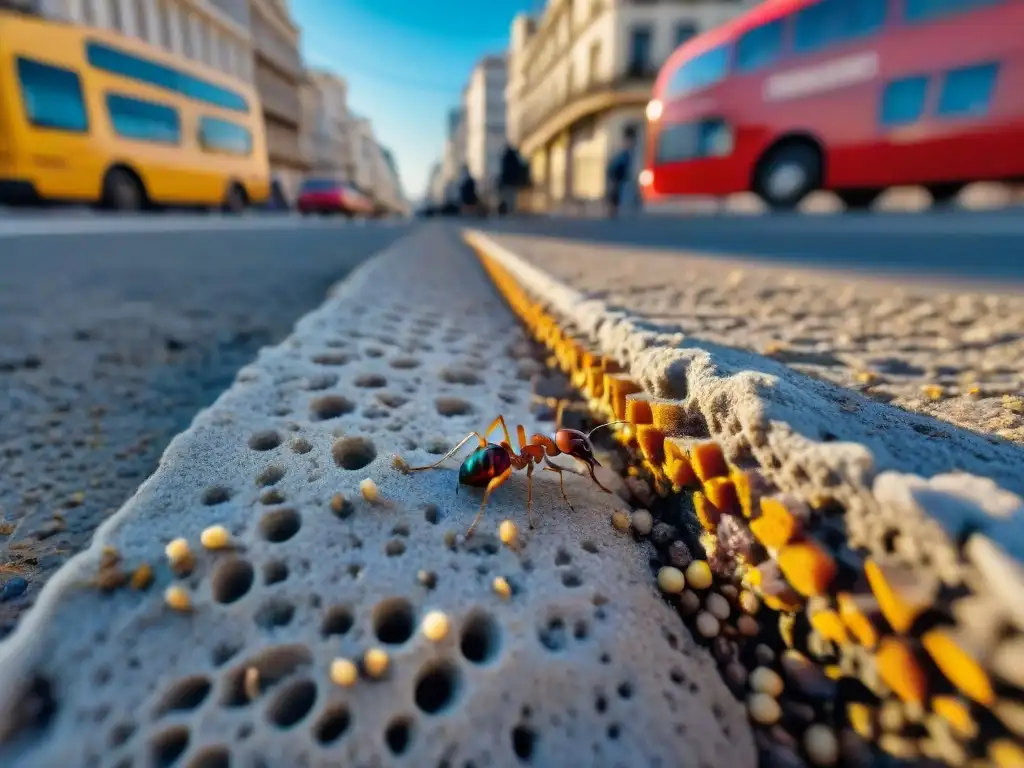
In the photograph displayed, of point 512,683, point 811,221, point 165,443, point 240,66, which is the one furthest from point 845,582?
point 240,66

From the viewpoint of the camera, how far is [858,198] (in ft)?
23.9

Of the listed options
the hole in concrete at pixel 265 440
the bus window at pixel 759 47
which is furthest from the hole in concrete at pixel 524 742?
the bus window at pixel 759 47

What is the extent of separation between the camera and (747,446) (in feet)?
3.16

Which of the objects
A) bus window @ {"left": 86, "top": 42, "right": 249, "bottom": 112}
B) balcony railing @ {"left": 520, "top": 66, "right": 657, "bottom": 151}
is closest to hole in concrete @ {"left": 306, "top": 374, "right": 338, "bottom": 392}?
bus window @ {"left": 86, "top": 42, "right": 249, "bottom": 112}

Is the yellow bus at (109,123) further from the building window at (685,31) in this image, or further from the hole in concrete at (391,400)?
the building window at (685,31)

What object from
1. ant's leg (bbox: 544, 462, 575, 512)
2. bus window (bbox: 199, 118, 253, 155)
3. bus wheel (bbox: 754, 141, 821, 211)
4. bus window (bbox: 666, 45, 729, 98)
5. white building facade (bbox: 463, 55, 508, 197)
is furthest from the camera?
white building facade (bbox: 463, 55, 508, 197)

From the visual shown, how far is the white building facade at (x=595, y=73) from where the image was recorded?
23.3m

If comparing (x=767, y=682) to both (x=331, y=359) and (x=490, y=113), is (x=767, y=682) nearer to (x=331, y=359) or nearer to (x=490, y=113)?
(x=331, y=359)

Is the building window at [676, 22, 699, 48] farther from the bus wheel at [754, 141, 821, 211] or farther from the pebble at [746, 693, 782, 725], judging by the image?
the pebble at [746, 693, 782, 725]

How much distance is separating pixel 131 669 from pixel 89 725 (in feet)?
0.23

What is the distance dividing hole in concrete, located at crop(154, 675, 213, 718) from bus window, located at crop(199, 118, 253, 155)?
13174 millimetres

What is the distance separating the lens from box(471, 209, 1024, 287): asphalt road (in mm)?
3509

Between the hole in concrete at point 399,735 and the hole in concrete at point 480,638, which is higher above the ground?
the hole in concrete at point 480,638

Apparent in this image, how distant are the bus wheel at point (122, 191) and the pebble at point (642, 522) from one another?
10.7 metres
